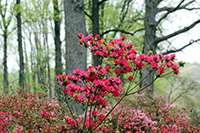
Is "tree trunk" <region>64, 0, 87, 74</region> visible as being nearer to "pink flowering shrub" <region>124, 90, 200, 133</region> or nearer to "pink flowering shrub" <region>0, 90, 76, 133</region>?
"pink flowering shrub" <region>0, 90, 76, 133</region>

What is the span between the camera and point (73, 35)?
4.64 metres

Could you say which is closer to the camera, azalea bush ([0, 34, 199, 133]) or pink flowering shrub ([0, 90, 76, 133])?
azalea bush ([0, 34, 199, 133])

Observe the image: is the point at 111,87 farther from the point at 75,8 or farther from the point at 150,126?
the point at 75,8

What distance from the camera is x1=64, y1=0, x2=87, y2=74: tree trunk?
4.61 m

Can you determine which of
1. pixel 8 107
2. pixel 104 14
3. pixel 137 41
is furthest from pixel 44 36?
pixel 8 107

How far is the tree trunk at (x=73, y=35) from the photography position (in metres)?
4.61

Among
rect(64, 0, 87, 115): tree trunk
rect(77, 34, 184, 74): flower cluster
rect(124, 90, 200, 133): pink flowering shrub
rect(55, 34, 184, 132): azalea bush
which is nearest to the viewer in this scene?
rect(55, 34, 184, 132): azalea bush

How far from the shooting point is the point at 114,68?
2912mm

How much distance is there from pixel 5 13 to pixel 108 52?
12757 mm

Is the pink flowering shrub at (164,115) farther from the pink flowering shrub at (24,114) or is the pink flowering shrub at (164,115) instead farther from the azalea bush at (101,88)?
the pink flowering shrub at (24,114)

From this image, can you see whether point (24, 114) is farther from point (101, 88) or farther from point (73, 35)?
point (101, 88)

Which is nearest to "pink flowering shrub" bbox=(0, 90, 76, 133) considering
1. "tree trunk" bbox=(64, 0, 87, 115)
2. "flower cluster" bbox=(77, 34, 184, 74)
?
"tree trunk" bbox=(64, 0, 87, 115)

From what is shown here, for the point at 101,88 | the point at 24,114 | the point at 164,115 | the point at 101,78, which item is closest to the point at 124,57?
the point at 101,78

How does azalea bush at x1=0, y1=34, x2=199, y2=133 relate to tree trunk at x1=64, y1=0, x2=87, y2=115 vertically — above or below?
below
